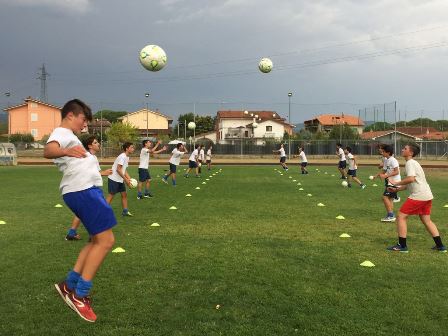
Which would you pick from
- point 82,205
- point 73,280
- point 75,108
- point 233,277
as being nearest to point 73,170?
point 82,205

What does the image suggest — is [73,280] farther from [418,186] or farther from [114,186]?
[114,186]

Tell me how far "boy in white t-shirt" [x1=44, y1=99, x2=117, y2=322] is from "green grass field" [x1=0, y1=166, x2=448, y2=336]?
0.32 m

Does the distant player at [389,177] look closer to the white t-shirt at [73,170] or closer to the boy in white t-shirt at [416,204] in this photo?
the boy in white t-shirt at [416,204]

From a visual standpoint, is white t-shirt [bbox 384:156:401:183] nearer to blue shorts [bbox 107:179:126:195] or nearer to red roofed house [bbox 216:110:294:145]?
blue shorts [bbox 107:179:126:195]

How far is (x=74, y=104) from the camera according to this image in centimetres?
476

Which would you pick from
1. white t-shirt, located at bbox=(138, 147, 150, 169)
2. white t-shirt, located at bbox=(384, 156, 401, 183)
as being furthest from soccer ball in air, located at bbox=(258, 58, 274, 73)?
white t-shirt, located at bbox=(384, 156, 401, 183)

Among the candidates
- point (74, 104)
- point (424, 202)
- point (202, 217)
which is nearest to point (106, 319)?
point (74, 104)

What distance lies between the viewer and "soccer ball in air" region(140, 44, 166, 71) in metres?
19.4

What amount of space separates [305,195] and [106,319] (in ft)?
40.8

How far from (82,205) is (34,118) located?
7773 cm

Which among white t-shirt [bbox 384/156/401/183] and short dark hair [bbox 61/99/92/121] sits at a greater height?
short dark hair [bbox 61/99/92/121]

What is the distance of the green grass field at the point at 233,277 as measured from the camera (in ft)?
15.1

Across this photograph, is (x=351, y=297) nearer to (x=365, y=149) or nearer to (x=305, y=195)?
(x=305, y=195)

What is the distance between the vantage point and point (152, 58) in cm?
1945
